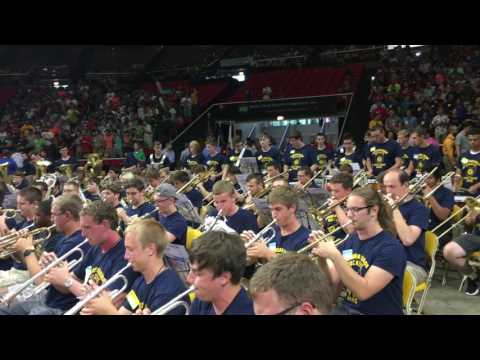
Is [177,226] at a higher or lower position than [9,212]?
higher

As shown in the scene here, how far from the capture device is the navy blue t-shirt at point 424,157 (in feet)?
28.6

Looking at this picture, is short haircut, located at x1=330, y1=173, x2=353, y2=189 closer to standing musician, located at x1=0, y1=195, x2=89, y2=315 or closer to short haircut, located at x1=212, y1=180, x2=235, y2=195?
short haircut, located at x1=212, y1=180, x2=235, y2=195

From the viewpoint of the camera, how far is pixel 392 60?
68.0ft

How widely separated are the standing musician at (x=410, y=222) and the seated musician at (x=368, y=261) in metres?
0.94

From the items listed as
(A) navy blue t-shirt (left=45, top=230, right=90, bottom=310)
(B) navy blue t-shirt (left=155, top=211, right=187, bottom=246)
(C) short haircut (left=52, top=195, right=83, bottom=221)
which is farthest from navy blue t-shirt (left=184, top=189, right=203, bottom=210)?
(C) short haircut (left=52, top=195, right=83, bottom=221)

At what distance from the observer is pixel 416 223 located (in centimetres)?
502

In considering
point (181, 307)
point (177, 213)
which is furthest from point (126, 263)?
point (177, 213)

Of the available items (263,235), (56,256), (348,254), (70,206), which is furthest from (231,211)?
(348,254)

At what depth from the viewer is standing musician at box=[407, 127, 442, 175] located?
873 cm

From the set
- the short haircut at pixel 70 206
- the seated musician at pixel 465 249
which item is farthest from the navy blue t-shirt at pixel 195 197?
the seated musician at pixel 465 249

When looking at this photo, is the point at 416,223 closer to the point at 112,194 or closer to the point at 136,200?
the point at 136,200

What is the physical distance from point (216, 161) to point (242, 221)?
5631mm

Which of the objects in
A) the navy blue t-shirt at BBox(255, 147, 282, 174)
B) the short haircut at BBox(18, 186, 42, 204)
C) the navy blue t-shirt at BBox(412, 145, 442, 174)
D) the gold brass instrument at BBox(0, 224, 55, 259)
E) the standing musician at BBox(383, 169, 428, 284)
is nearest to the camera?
the standing musician at BBox(383, 169, 428, 284)
